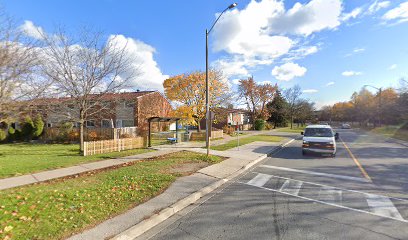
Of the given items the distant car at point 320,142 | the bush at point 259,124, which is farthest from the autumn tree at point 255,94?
the distant car at point 320,142

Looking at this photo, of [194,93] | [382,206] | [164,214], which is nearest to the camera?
[164,214]

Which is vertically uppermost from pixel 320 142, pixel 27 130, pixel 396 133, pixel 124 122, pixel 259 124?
pixel 124 122

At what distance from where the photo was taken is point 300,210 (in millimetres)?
4781

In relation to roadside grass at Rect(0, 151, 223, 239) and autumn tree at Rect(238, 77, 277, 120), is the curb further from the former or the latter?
autumn tree at Rect(238, 77, 277, 120)

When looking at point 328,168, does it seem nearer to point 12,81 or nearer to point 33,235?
point 33,235

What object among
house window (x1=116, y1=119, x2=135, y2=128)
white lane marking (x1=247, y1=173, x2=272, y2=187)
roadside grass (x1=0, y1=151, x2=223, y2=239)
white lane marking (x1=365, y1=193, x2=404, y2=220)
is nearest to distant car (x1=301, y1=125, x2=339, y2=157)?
white lane marking (x1=247, y1=173, x2=272, y2=187)

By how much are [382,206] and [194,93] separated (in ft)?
78.4

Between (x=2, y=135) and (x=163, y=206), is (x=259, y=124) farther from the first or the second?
(x=163, y=206)

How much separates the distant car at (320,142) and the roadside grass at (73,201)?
8.19 metres

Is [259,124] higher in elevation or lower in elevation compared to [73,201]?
higher

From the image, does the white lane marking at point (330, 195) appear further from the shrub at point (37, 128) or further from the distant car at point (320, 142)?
the shrub at point (37, 128)

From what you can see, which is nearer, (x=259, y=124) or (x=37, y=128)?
(x=37, y=128)

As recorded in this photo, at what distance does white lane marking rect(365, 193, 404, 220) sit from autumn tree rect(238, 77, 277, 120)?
4291 cm

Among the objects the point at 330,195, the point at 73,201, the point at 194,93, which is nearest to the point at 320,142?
the point at 330,195
